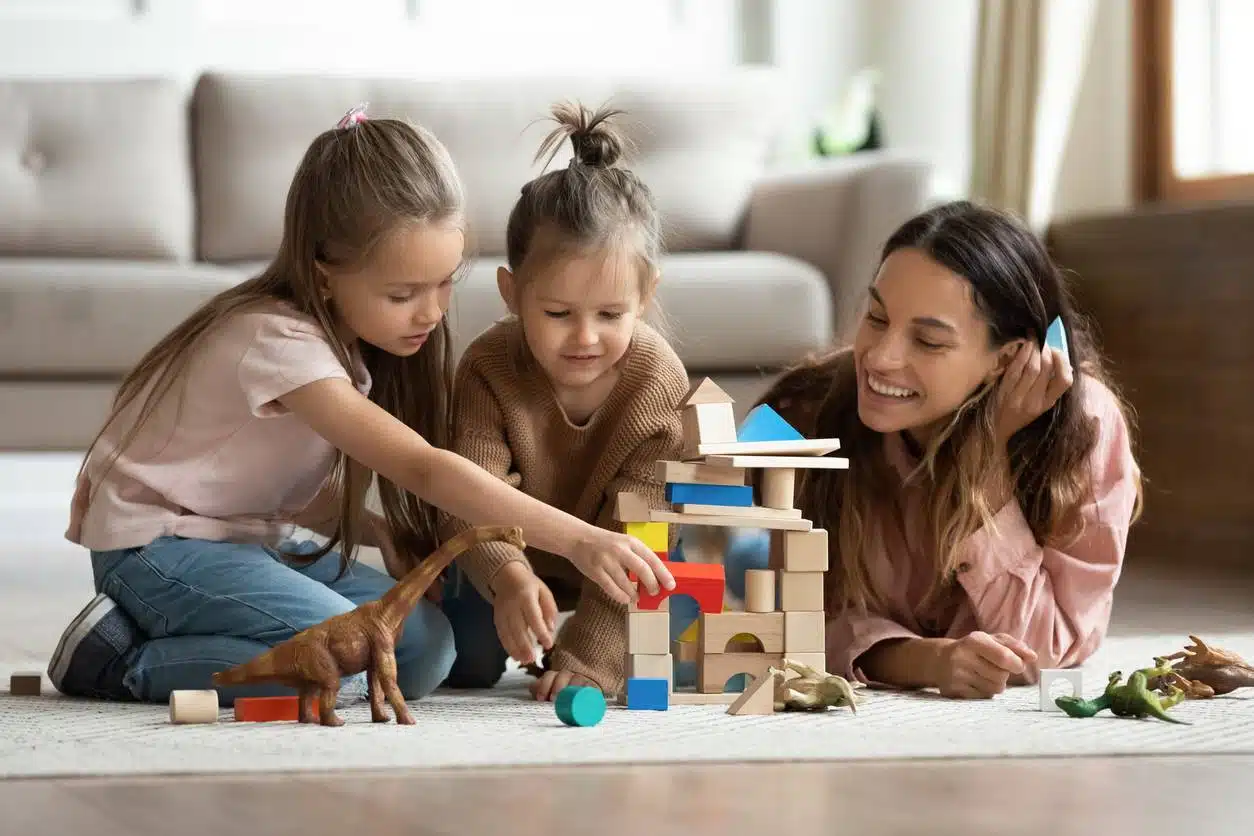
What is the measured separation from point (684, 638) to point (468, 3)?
2.81 meters

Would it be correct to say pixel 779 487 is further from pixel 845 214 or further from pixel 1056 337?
pixel 845 214

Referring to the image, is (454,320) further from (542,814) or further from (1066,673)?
(542,814)

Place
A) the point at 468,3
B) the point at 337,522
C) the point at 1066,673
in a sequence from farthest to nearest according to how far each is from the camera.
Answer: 1. the point at 468,3
2. the point at 337,522
3. the point at 1066,673

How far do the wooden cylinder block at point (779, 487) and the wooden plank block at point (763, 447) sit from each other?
2cm

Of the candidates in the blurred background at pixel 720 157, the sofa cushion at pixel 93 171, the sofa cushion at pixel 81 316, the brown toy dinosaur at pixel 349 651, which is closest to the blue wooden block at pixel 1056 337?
the brown toy dinosaur at pixel 349 651

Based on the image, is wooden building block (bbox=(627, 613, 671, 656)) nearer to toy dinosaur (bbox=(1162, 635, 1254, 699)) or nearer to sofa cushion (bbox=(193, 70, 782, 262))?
toy dinosaur (bbox=(1162, 635, 1254, 699))

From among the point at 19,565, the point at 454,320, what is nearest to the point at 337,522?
the point at 454,320

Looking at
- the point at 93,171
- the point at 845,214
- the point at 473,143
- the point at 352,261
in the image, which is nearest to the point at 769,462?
the point at 352,261

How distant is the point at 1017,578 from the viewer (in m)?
1.68

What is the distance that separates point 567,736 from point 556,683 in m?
0.27

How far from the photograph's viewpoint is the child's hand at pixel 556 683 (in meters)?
1.58

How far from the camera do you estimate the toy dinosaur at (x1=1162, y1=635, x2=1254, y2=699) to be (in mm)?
1562

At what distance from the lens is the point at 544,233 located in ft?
5.33

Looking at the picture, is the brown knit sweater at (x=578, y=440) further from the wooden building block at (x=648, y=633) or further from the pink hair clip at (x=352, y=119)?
the pink hair clip at (x=352, y=119)
